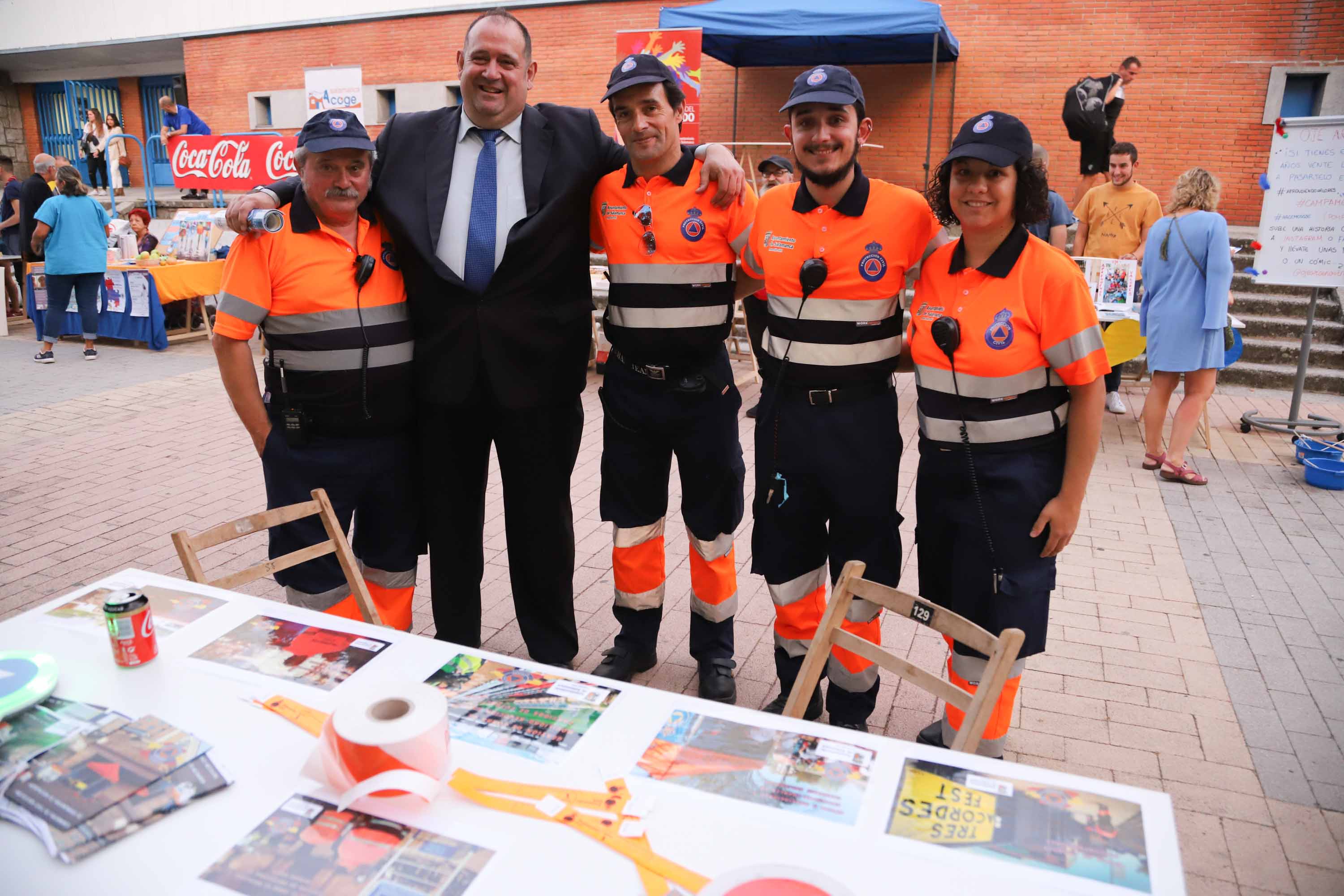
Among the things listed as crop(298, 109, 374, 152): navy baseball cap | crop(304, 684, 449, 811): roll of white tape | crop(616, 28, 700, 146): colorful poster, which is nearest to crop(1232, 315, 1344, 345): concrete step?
crop(616, 28, 700, 146): colorful poster

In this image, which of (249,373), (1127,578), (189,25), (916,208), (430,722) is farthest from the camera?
(189,25)

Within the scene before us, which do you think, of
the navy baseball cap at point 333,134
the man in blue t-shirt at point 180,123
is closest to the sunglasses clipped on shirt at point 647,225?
the navy baseball cap at point 333,134

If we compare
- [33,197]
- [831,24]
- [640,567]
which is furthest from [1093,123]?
[33,197]

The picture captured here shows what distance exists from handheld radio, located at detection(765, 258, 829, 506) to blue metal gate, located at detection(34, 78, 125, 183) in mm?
22732

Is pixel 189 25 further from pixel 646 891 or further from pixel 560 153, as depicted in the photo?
pixel 646 891

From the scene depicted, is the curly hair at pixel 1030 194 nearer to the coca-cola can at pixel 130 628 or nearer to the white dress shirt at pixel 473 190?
the white dress shirt at pixel 473 190

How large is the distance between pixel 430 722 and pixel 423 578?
3121 mm

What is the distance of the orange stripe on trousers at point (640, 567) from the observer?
3.28 meters

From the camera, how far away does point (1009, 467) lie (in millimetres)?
2367

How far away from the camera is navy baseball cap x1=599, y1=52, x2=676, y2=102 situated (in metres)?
2.70

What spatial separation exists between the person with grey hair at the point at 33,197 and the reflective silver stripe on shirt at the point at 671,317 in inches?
394

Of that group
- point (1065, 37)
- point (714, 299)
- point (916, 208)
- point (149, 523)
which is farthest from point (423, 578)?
point (1065, 37)

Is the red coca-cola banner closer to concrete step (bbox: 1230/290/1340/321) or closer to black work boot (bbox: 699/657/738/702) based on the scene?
black work boot (bbox: 699/657/738/702)

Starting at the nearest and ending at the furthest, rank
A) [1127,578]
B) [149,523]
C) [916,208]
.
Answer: [916,208] → [1127,578] → [149,523]
